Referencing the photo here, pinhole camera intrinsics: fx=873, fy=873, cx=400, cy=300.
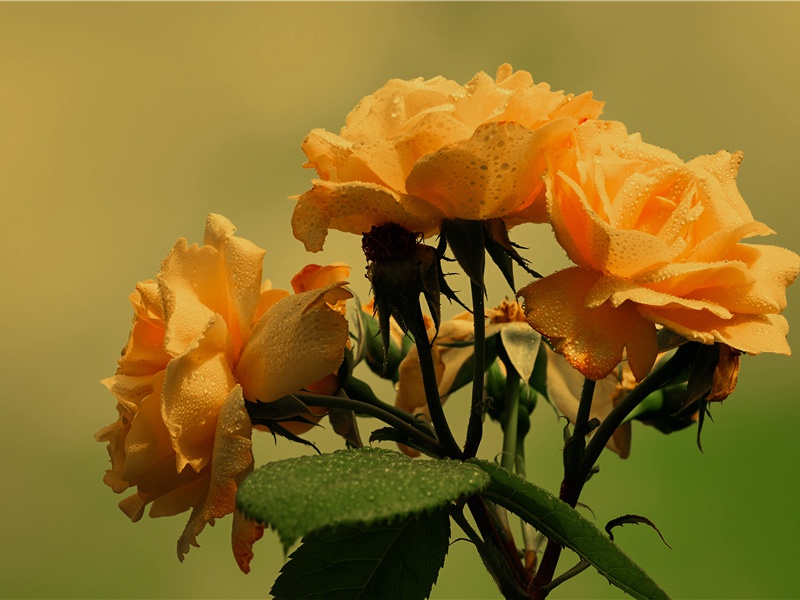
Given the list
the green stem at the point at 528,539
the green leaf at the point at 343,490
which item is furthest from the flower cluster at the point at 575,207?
the green stem at the point at 528,539

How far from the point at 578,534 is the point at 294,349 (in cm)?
17

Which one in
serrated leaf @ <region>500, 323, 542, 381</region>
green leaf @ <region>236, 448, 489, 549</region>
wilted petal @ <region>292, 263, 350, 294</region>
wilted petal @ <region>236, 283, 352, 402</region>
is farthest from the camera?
serrated leaf @ <region>500, 323, 542, 381</region>

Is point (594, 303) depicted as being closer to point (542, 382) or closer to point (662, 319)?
point (662, 319)

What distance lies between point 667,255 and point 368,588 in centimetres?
24

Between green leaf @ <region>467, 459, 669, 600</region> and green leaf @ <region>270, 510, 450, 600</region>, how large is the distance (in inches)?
2.2

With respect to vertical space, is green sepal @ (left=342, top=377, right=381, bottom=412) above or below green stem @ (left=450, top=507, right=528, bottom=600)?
above

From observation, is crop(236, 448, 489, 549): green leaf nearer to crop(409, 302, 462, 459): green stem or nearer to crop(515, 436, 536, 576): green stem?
crop(409, 302, 462, 459): green stem

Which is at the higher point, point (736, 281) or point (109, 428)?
point (736, 281)

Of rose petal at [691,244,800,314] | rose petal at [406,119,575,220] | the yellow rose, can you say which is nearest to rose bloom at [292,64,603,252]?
rose petal at [406,119,575,220]

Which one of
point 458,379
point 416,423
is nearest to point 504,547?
point 416,423

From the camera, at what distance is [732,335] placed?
44 centimetres

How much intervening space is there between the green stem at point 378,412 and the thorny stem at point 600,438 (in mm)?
85

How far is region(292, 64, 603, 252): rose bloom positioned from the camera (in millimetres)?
444

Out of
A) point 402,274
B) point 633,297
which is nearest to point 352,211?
point 402,274
